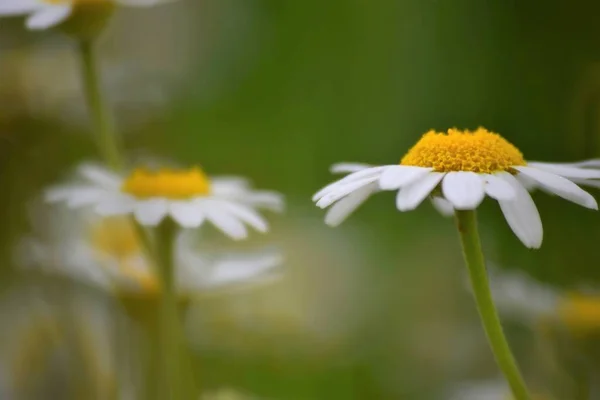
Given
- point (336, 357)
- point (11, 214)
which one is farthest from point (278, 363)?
point (11, 214)

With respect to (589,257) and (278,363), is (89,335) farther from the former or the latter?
(589,257)

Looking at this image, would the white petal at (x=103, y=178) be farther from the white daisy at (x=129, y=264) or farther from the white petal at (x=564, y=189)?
the white petal at (x=564, y=189)

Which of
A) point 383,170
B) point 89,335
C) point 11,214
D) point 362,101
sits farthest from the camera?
point 362,101

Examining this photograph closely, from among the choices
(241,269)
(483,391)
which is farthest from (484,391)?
(241,269)

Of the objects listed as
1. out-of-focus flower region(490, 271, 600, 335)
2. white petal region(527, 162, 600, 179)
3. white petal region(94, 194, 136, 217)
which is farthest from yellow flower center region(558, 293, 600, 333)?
white petal region(94, 194, 136, 217)

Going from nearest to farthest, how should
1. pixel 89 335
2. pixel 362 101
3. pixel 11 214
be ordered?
pixel 89 335
pixel 11 214
pixel 362 101

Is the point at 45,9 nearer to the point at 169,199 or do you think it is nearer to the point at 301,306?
the point at 169,199

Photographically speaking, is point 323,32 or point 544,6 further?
point 323,32
